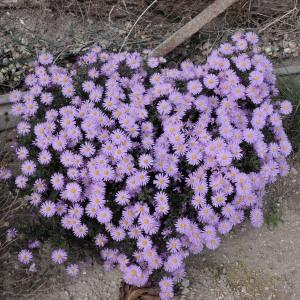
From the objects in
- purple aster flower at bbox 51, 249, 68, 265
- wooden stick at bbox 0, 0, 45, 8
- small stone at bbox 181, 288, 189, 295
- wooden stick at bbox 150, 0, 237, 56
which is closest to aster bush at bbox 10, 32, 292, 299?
purple aster flower at bbox 51, 249, 68, 265

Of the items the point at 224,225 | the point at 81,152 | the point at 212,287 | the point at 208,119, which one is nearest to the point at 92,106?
the point at 81,152

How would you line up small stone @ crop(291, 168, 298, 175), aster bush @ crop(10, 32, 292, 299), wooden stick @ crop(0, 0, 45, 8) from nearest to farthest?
1. aster bush @ crop(10, 32, 292, 299)
2. small stone @ crop(291, 168, 298, 175)
3. wooden stick @ crop(0, 0, 45, 8)

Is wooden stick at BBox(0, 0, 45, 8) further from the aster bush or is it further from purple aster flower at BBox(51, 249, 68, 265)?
purple aster flower at BBox(51, 249, 68, 265)

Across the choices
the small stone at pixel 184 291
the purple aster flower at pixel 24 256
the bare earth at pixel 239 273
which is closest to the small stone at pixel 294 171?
the bare earth at pixel 239 273

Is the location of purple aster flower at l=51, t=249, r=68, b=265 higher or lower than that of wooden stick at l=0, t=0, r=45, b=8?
lower

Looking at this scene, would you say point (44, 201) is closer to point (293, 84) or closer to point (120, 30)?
point (120, 30)

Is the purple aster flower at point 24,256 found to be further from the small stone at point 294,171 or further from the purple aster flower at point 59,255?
the small stone at point 294,171
